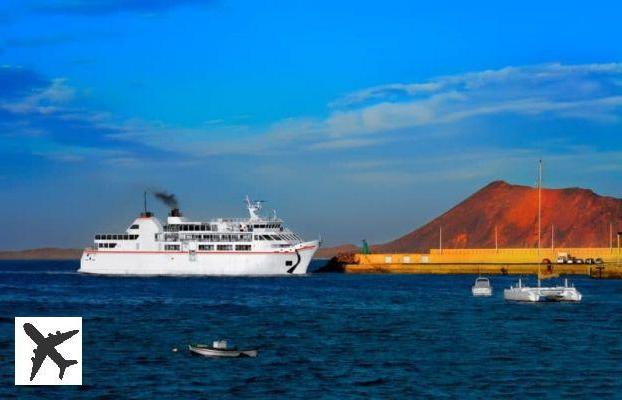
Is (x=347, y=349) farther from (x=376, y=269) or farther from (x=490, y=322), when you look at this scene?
(x=376, y=269)

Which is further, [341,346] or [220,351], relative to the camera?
[341,346]

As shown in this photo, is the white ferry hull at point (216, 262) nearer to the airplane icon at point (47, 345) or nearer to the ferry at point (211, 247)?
the ferry at point (211, 247)

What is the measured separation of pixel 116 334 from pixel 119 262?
97059 mm

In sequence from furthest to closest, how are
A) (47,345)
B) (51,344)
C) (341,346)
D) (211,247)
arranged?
1. (211,247)
2. (341,346)
3. (51,344)
4. (47,345)

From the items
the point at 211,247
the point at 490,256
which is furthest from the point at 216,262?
the point at 490,256

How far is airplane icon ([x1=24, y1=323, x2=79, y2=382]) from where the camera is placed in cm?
3167

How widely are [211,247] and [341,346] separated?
98.7 m

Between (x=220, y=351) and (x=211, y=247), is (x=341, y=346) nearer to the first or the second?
(x=220, y=351)

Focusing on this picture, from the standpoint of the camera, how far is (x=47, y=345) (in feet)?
105

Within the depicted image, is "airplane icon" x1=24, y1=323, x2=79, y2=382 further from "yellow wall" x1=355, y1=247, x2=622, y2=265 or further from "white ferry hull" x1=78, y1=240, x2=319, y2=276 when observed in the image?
"yellow wall" x1=355, y1=247, x2=622, y2=265

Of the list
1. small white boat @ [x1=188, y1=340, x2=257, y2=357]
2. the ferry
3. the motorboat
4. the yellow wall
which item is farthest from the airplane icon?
the yellow wall

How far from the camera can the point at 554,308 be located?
8138 cm

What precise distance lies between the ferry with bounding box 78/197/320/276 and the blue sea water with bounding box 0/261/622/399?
50.8 meters

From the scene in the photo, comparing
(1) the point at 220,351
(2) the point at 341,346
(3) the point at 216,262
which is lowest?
(2) the point at 341,346
